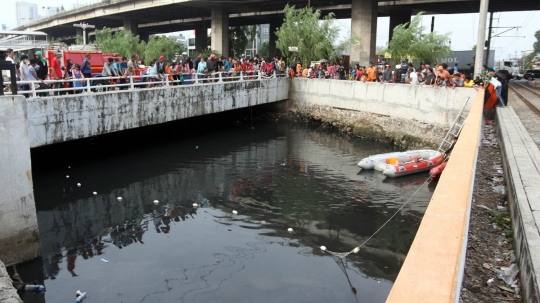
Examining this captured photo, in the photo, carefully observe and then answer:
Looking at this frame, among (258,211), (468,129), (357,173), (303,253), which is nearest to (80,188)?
(258,211)

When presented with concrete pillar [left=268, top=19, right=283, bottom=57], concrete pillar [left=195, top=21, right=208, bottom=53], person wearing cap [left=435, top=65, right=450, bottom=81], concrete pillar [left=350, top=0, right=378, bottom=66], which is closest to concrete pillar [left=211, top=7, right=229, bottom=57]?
concrete pillar [left=268, top=19, right=283, bottom=57]

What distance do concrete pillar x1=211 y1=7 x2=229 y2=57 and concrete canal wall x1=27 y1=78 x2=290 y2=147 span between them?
23267mm

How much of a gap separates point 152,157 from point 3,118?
11703 mm

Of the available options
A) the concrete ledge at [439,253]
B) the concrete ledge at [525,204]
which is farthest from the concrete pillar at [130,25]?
the concrete ledge at [439,253]

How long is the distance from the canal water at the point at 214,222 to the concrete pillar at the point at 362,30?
17.1 meters

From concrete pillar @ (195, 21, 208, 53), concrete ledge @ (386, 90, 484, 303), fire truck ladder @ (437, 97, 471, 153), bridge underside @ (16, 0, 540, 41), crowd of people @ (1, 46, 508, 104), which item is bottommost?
fire truck ladder @ (437, 97, 471, 153)

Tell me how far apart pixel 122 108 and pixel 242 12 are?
38622mm

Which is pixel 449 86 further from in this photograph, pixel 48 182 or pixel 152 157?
pixel 48 182

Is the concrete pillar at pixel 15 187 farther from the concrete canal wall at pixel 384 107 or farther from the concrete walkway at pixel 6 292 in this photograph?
the concrete canal wall at pixel 384 107

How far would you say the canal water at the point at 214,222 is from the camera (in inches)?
376

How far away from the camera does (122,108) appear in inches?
722

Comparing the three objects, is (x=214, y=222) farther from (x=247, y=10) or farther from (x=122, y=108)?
(x=247, y=10)

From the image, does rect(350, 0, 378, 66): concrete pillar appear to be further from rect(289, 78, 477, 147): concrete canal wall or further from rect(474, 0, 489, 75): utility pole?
rect(474, 0, 489, 75): utility pole

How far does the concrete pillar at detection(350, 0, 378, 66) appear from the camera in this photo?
124 feet
